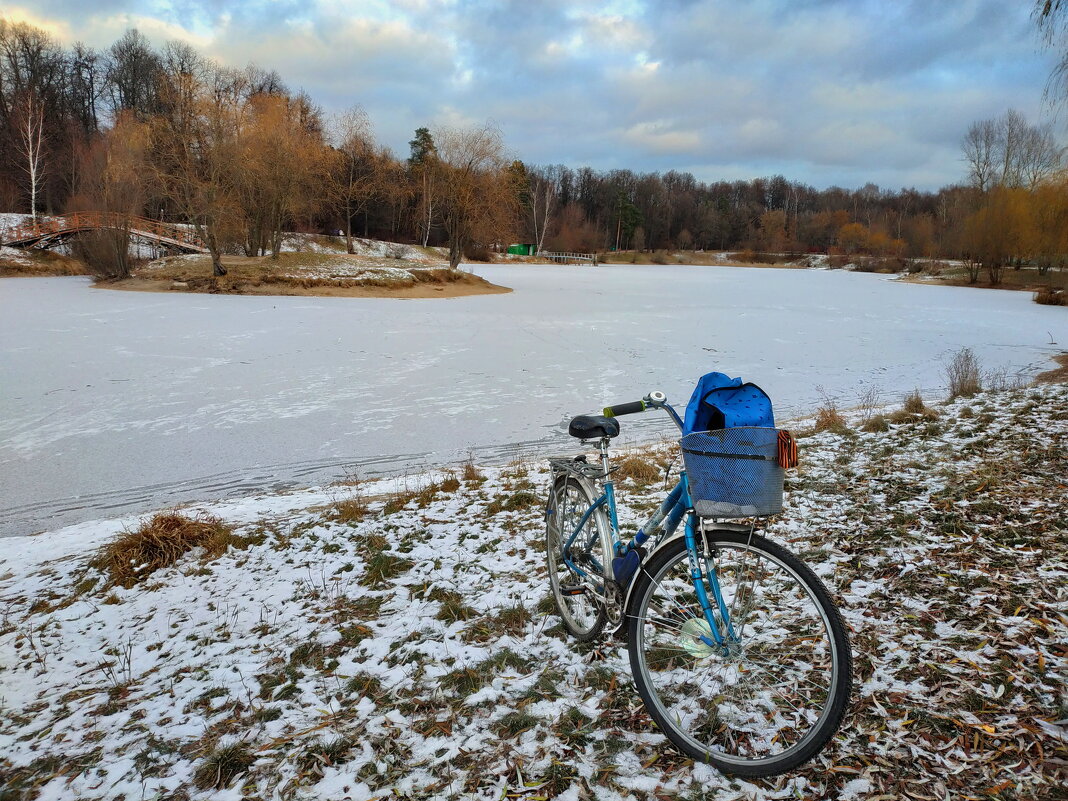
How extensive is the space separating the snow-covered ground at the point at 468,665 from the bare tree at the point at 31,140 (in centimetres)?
4476

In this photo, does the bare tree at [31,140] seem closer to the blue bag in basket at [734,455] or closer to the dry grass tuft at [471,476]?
the dry grass tuft at [471,476]

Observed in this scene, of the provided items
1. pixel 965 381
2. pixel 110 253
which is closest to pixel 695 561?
pixel 965 381

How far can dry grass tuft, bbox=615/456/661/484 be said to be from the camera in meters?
5.28

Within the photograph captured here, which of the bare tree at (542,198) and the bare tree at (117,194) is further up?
the bare tree at (542,198)

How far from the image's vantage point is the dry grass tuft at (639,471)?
5.28 m

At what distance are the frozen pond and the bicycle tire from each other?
3951mm

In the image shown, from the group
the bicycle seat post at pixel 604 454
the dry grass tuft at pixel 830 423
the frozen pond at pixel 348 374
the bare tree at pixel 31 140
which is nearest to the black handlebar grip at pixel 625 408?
the bicycle seat post at pixel 604 454

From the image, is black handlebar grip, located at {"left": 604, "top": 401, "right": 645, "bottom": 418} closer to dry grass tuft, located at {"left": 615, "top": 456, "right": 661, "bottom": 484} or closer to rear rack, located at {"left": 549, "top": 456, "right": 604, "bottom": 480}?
rear rack, located at {"left": 549, "top": 456, "right": 604, "bottom": 480}

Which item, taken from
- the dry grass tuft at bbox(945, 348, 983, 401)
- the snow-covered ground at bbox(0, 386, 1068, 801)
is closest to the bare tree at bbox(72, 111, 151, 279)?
the snow-covered ground at bbox(0, 386, 1068, 801)

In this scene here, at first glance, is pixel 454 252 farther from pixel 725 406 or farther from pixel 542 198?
pixel 542 198

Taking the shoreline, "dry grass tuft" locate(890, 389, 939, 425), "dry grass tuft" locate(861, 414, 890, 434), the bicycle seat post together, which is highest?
the shoreline

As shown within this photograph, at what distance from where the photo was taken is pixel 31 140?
125 feet

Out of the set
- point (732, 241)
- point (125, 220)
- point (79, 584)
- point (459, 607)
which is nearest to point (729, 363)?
point (459, 607)

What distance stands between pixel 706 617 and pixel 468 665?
1.21 metres
